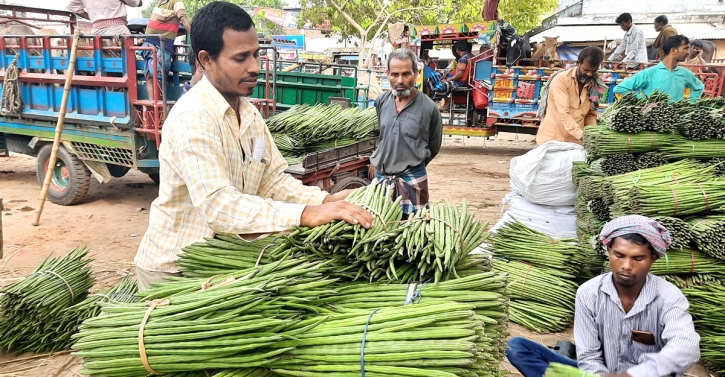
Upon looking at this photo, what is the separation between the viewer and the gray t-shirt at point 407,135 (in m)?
4.45

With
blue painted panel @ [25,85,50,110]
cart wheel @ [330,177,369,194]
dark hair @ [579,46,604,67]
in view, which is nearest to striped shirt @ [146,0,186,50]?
blue painted panel @ [25,85,50,110]

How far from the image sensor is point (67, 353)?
11.2 ft

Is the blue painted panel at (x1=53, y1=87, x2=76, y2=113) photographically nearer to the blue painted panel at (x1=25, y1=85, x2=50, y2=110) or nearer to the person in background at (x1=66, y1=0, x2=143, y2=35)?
the blue painted panel at (x1=25, y1=85, x2=50, y2=110)

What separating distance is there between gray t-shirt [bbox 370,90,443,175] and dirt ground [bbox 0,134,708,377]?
5.34ft

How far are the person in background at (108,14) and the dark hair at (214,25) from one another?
19.2ft

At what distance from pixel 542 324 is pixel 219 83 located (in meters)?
3.15

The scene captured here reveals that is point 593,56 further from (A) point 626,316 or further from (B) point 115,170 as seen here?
(B) point 115,170

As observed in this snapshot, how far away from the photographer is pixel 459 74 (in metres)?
11.7

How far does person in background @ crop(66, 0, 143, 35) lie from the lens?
700 cm

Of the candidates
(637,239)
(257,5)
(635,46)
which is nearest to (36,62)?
(637,239)

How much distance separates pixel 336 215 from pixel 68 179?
6.83 m

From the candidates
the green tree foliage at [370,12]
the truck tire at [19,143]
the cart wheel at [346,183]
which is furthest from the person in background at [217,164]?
the green tree foliage at [370,12]

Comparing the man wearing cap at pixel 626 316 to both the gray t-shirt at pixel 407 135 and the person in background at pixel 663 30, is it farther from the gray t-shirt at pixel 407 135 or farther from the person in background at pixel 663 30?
the person in background at pixel 663 30

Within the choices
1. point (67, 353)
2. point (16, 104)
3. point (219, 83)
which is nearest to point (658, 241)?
point (219, 83)
